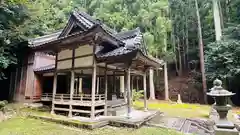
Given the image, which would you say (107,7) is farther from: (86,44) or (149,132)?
(149,132)

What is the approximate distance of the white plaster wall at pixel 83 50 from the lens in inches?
305

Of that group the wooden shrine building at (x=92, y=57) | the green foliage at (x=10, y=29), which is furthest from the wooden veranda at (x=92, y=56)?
the green foliage at (x=10, y=29)

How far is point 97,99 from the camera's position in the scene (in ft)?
25.8

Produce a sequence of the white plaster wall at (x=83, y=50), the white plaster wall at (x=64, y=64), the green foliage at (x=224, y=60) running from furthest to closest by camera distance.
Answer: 1. the green foliage at (x=224, y=60)
2. the white plaster wall at (x=64, y=64)
3. the white plaster wall at (x=83, y=50)

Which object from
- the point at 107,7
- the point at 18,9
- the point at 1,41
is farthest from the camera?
the point at 107,7

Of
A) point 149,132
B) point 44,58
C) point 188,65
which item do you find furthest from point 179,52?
point 149,132

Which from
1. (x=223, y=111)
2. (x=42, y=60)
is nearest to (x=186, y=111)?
(x=223, y=111)

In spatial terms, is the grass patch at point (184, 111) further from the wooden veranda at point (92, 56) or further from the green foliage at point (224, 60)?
the green foliage at point (224, 60)

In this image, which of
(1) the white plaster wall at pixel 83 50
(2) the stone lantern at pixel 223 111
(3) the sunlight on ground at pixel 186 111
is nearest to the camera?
(2) the stone lantern at pixel 223 111

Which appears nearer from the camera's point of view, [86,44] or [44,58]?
[86,44]

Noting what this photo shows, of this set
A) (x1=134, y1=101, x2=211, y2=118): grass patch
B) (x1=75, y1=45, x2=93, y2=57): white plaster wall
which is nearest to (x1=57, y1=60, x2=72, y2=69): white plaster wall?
(x1=75, y1=45, x2=93, y2=57): white plaster wall

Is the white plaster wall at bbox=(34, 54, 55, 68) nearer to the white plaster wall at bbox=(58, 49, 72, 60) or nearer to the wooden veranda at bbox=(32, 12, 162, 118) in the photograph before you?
the wooden veranda at bbox=(32, 12, 162, 118)

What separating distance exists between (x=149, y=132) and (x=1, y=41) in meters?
10.2

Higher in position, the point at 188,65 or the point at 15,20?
the point at 15,20
